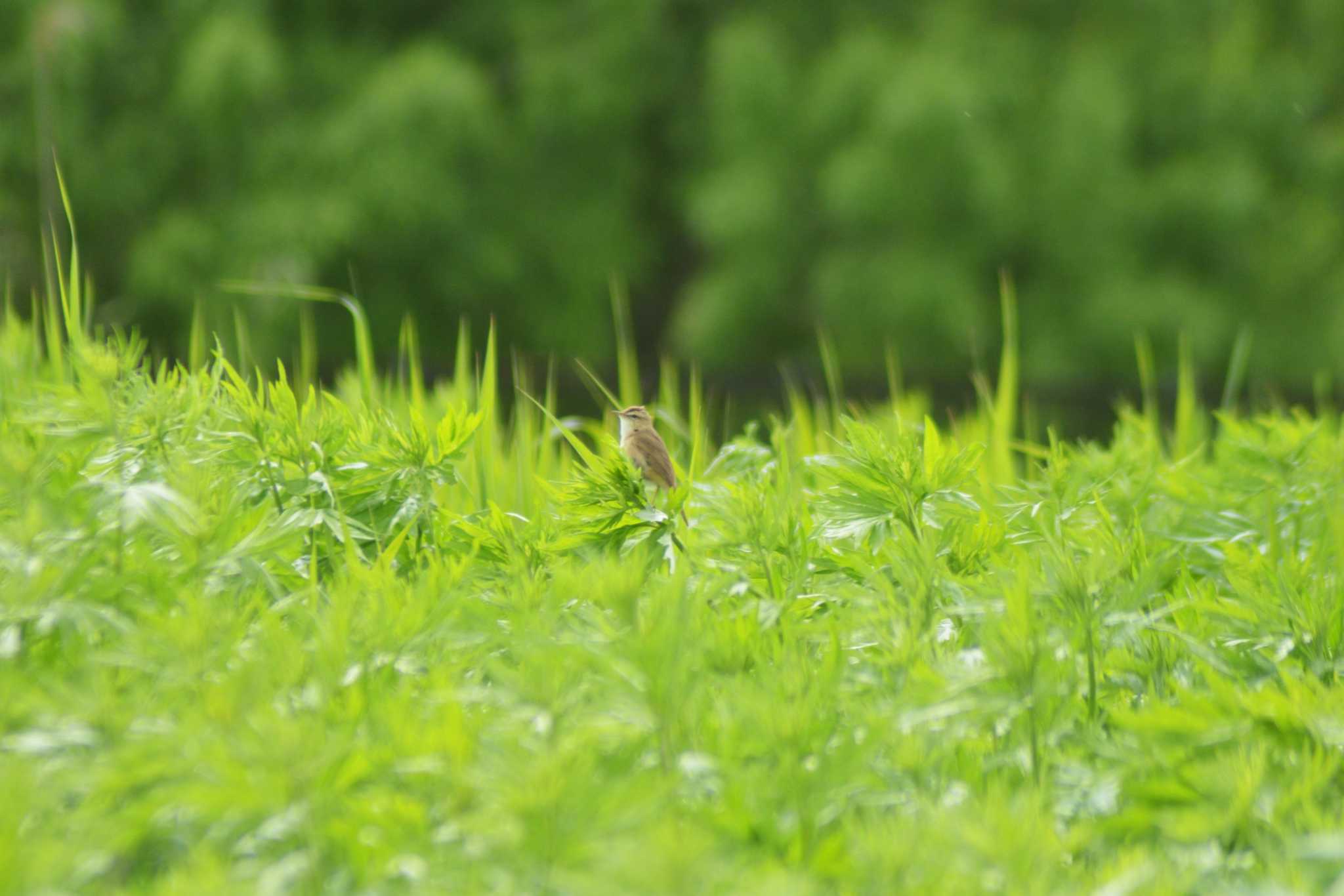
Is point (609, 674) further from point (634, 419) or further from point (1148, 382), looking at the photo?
point (1148, 382)

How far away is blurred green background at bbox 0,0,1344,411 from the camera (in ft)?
37.8

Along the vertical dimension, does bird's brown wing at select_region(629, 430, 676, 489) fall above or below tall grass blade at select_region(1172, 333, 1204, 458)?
above

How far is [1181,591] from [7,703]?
179 centimetres

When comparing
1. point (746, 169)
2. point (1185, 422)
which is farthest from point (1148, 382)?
point (746, 169)

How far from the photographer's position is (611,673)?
151 cm

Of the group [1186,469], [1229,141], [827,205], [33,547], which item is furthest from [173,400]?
[1229,141]

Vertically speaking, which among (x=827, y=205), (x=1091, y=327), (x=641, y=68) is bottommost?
(x=1091, y=327)

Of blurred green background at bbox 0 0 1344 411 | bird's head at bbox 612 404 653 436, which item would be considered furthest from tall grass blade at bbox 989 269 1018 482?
blurred green background at bbox 0 0 1344 411

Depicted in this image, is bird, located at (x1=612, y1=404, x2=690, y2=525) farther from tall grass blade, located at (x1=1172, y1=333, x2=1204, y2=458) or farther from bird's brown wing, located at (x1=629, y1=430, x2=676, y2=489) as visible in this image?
tall grass blade, located at (x1=1172, y1=333, x2=1204, y2=458)

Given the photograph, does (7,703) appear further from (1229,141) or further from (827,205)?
(1229,141)

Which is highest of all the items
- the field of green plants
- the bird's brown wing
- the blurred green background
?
the field of green plants

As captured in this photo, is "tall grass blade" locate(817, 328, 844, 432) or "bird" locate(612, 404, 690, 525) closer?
"bird" locate(612, 404, 690, 525)

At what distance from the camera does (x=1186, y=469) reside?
286cm

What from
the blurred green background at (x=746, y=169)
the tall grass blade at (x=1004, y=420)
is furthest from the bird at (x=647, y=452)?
the blurred green background at (x=746, y=169)
